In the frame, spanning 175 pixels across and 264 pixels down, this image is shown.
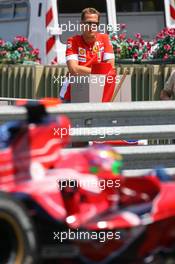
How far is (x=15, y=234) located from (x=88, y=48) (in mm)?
4594

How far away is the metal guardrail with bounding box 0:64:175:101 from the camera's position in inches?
536

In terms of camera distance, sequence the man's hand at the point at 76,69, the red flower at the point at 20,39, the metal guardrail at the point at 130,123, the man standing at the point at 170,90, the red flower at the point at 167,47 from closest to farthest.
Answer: the metal guardrail at the point at 130,123 < the man's hand at the point at 76,69 < the man standing at the point at 170,90 < the red flower at the point at 167,47 < the red flower at the point at 20,39

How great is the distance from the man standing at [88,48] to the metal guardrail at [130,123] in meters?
1.80

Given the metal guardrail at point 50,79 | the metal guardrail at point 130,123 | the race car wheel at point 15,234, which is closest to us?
the race car wheel at point 15,234

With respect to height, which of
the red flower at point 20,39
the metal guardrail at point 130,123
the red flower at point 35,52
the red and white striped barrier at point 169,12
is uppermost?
the red and white striped barrier at point 169,12

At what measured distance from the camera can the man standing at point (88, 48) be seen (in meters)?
9.20

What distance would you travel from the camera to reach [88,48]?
9.34 metres

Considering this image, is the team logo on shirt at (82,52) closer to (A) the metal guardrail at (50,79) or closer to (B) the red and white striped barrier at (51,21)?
(A) the metal guardrail at (50,79)

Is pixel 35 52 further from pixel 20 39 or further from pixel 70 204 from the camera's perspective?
pixel 70 204

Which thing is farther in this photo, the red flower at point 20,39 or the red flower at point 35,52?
the red flower at point 35,52

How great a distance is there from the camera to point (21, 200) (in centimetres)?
495

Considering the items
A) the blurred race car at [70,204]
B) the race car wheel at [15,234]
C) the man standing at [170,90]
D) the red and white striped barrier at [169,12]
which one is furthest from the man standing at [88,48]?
the red and white striped barrier at [169,12]

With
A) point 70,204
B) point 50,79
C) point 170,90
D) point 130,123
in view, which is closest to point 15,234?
point 70,204

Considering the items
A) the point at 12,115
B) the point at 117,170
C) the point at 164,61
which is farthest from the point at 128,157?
the point at 164,61
